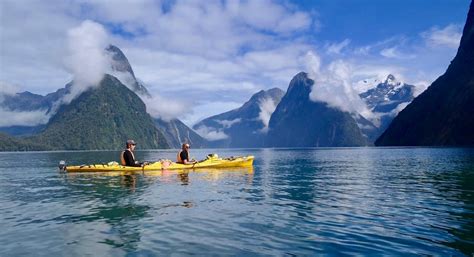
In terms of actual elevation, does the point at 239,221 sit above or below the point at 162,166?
below

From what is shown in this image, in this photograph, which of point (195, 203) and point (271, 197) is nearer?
point (195, 203)

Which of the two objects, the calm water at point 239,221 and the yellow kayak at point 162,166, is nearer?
the calm water at point 239,221

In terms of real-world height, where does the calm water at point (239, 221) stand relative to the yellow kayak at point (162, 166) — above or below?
below

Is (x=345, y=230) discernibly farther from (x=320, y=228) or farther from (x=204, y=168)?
(x=204, y=168)

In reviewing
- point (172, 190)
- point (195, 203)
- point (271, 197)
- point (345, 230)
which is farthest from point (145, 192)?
point (345, 230)

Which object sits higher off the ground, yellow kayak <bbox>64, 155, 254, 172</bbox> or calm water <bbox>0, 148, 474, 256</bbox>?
yellow kayak <bbox>64, 155, 254, 172</bbox>

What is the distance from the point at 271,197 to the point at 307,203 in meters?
3.62

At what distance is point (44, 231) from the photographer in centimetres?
1797

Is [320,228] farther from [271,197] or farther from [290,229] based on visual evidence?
[271,197]

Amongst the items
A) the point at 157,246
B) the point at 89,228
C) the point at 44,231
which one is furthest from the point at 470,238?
the point at 44,231

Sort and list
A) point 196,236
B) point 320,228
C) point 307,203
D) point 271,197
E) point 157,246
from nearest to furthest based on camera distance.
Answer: point 157,246
point 196,236
point 320,228
point 307,203
point 271,197

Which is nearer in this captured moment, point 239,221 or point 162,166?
point 239,221

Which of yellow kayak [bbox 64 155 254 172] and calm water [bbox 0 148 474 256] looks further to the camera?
yellow kayak [bbox 64 155 254 172]

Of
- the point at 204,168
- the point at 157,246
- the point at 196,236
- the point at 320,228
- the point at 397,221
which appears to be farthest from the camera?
the point at 204,168
